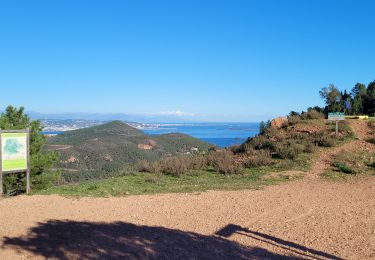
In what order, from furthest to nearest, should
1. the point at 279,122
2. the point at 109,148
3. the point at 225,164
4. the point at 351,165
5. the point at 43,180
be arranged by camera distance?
the point at 109,148, the point at 279,122, the point at 43,180, the point at 225,164, the point at 351,165

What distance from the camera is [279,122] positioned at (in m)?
23.5

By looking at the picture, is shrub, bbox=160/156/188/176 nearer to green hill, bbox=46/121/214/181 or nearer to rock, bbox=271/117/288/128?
rock, bbox=271/117/288/128

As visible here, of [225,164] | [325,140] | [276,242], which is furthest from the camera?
[325,140]

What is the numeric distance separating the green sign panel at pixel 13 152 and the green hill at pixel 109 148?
30.2m

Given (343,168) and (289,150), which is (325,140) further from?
(343,168)

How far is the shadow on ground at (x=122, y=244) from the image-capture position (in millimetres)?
5875

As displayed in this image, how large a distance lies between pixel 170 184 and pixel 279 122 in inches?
492

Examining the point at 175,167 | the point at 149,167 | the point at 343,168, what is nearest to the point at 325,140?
the point at 343,168

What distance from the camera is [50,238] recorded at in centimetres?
651

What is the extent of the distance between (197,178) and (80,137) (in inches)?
2350

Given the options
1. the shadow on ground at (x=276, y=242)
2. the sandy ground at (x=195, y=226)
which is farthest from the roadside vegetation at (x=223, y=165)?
the shadow on ground at (x=276, y=242)

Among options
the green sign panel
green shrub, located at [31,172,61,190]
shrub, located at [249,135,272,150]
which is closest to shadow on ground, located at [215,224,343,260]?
the green sign panel

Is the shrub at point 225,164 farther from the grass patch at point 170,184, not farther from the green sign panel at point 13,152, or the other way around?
the green sign panel at point 13,152

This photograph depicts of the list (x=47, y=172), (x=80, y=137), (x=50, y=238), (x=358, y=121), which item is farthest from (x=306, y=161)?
(x=80, y=137)
